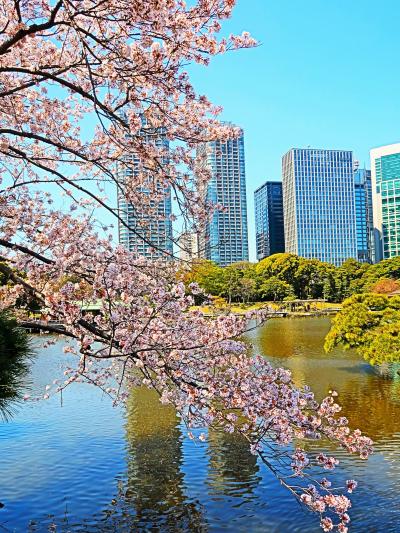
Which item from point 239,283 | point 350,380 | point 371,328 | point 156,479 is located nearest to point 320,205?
point 239,283

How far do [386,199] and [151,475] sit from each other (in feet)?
373

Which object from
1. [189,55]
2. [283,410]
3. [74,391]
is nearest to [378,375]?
[74,391]

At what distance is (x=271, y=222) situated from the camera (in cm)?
12662

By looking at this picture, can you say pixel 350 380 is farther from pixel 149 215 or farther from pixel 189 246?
pixel 189 246

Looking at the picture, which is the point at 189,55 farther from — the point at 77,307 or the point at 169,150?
the point at 77,307

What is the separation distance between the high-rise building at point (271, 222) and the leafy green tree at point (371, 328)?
108135mm

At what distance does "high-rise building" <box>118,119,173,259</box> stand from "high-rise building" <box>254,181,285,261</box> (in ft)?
393

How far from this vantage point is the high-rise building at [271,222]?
126m

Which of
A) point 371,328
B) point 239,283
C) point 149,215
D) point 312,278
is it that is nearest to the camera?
point 149,215

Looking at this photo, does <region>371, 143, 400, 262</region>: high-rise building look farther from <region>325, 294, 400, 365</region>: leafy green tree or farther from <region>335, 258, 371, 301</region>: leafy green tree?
<region>325, 294, 400, 365</region>: leafy green tree

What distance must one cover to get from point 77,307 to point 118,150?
235 cm

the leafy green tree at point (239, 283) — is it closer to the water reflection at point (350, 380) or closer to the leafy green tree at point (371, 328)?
the water reflection at point (350, 380)

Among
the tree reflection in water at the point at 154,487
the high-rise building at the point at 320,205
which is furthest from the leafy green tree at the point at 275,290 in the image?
the high-rise building at the point at 320,205

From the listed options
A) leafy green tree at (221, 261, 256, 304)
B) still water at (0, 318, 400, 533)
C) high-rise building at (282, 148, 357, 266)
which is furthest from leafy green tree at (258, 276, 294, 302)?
high-rise building at (282, 148, 357, 266)
